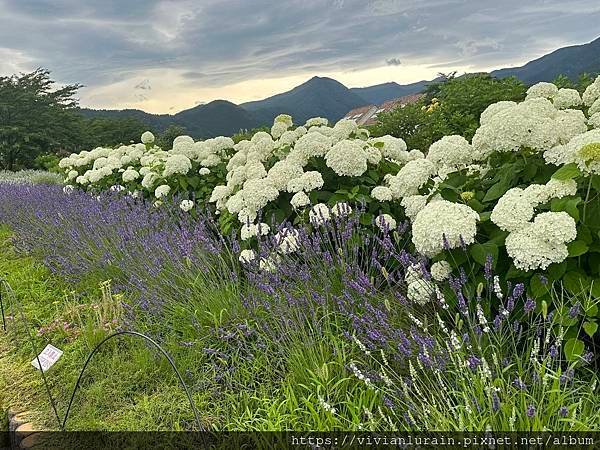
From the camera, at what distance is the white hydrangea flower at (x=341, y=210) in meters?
2.94

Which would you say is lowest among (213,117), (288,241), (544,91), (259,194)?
(288,241)

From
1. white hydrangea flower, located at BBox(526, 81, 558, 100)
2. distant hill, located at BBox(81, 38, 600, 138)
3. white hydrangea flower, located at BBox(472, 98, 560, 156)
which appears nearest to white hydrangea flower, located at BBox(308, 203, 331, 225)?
white hydrangea flower, located at BBox(472, 98, 560, 156)

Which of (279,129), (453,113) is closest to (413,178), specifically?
(279,129)

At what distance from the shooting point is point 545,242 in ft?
6.61

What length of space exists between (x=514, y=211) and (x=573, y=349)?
0.57 meters

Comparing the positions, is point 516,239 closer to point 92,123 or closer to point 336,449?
point 336,449

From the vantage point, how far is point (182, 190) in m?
5.54

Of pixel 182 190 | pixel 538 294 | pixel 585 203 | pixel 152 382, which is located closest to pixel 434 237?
pixel 538 294

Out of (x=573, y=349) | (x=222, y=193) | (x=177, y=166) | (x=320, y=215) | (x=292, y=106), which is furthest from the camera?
(x=292, y=106)

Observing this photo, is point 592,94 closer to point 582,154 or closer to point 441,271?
point 582,154

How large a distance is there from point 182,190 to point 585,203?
419 centimetres

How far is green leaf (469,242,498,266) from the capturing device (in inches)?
84.8

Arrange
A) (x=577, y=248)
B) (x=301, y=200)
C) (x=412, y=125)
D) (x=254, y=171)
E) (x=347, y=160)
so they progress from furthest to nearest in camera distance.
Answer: (x=412, y=125) → (x=254, y=171) → (x=347, y=160) → (x=301, y=200) → (x=577, y=248)

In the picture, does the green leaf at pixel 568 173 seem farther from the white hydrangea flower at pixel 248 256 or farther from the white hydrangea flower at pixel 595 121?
the white hydrangea flower at pixel 248 256
